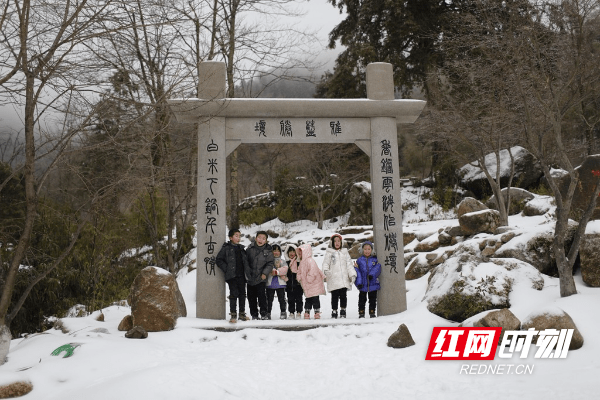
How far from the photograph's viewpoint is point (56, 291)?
763 centimetres

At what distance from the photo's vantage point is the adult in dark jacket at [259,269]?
6.22 m

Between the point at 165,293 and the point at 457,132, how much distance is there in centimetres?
936

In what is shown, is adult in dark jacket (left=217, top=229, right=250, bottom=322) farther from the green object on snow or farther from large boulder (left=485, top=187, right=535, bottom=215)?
large boulder (left=485, top=187, right=535, bottom=215)

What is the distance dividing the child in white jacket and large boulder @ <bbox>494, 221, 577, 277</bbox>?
110 inches

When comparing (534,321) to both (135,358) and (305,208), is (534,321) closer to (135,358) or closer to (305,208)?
(135,358)

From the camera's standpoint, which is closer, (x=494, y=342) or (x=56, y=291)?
(x=494, y=342)

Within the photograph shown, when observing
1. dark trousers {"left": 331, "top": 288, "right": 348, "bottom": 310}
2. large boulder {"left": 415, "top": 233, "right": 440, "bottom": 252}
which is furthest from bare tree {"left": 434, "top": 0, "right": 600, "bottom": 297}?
large boulder {"left": 415, "top": 233, "right": 440, "bottom": 252}

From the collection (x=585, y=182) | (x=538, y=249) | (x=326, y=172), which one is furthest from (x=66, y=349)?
(x=326, y=172)

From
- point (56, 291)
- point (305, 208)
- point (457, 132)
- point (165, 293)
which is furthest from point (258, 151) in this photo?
point (165, 293)

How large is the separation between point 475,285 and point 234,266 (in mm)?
3515

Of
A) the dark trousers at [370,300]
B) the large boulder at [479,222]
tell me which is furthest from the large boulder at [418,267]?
the dark trousers at [370,300]

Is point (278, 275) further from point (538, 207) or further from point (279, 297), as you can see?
point (538, 207)

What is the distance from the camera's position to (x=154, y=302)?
18.0 feet

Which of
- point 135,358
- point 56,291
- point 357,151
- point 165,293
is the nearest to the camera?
point 135,358
